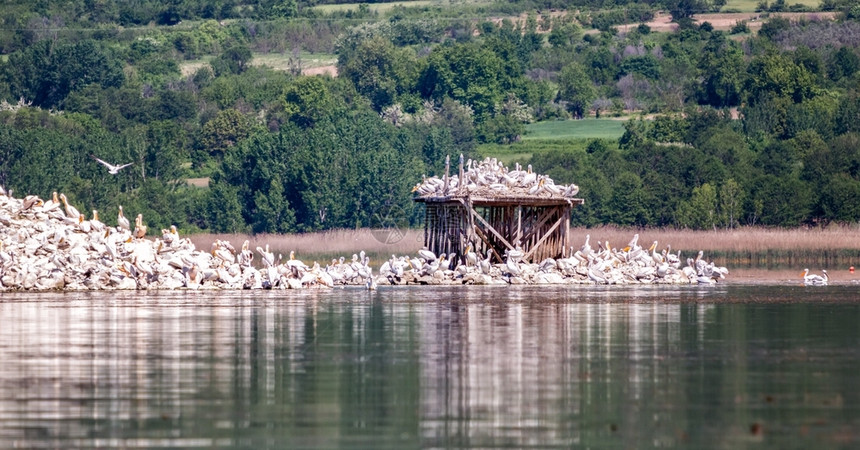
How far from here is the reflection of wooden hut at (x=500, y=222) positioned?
143 ft

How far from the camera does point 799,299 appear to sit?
35469 mm

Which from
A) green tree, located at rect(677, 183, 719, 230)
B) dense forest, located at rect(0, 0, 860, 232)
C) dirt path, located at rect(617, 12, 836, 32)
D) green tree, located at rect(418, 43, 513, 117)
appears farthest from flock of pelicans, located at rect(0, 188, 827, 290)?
dirt path, located at rect(617, 12, 836, 32)

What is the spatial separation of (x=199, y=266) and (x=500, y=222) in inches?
374

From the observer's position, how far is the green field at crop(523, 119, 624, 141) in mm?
105062

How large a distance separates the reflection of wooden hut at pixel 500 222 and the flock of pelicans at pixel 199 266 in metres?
0.61

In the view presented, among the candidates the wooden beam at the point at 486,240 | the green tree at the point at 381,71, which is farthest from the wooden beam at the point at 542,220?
the green tree at the point at 381,71

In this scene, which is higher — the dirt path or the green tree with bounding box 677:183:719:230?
the dirt path

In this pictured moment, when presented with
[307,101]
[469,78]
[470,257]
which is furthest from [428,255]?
[469,78]

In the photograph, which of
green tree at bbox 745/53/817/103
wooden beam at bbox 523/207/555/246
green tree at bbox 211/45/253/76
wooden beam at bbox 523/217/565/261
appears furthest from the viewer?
green tree at bbox 211/45/253/76

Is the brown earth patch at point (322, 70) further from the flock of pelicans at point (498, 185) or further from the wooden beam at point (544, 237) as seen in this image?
the wooden beam at point (544, 237)

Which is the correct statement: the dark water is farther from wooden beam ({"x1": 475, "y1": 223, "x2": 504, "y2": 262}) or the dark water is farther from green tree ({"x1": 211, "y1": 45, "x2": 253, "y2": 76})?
green tree ({"x1": 211, "y1": 45, "x2": 253, "y2": 76})

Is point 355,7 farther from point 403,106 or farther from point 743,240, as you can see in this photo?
point 743,240

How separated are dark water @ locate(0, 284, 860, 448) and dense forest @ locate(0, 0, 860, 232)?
150ft

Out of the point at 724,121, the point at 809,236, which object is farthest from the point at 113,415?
the point at 724,121
